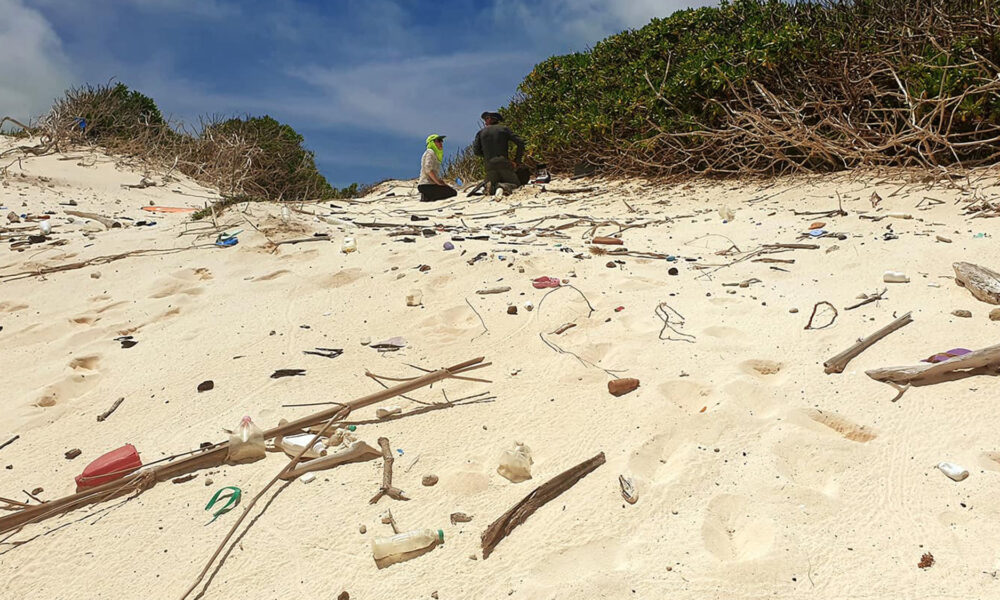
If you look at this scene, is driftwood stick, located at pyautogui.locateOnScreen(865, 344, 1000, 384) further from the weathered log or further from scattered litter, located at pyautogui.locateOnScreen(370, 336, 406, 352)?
scattered litter, located at pyautogui.locateOnScreen(370, 336, 406, 352)

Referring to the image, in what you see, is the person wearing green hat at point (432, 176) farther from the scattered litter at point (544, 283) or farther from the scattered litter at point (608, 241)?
the scattered litter at point (544, 283)

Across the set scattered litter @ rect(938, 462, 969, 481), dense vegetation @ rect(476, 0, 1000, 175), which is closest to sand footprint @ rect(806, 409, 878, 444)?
scattered litter @ rect(938, 462, 969, 481)

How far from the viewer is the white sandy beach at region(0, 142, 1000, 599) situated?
4.56ft

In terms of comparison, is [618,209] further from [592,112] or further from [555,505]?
[555,505]

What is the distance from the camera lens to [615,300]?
9.57 feet

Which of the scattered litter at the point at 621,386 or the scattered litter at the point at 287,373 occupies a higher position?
the scattered litter at the point at 287,373

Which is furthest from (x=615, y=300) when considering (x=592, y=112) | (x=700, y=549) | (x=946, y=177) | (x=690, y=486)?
(x=592, y=112)

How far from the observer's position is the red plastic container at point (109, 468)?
73.1 inches

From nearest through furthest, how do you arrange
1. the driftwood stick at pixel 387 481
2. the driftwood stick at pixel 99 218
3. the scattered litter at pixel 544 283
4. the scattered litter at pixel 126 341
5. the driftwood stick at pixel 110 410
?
1. the driftwood stick at pixel 387 481
2. the driftwood stick at pixel 110 410
3. the scattered litter at pixel 126 341
4. the scattered litter at pixel 544 283
5. the driftwood stick at pixel 99 218

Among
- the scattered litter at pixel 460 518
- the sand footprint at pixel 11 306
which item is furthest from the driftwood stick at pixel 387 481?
the sand footprint at pixel 11 306

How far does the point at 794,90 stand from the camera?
607cm

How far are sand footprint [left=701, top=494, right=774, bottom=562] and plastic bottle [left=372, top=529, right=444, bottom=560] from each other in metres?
0.67

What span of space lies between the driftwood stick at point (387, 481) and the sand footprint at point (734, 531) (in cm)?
82

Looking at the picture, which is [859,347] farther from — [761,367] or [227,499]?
[227,499]
